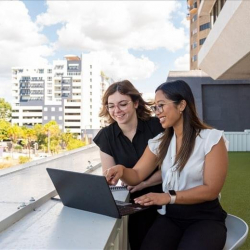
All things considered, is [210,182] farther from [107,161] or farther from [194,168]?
[107,161]

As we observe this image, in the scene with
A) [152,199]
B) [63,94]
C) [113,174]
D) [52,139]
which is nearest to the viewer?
[152,199]

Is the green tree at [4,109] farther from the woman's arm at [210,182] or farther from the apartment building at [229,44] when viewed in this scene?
the woman's arm at [210,182]

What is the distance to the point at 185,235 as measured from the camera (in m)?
1.55

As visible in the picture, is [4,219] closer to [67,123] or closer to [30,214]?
[30,214]

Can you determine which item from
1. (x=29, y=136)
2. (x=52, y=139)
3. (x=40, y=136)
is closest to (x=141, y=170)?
(x=52, y=139)

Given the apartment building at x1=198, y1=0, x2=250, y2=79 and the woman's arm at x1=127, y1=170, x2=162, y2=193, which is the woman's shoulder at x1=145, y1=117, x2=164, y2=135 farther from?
the apartment building at x1=198, y1=0, x2=250, y2=79

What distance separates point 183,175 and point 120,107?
566 millimetres

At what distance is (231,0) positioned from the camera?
7125mm

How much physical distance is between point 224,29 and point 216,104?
22.7ft

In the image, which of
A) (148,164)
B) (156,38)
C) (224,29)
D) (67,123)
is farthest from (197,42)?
(156,38)

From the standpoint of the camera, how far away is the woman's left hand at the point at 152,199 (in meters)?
1.50

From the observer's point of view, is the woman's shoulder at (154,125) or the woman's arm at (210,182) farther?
the woman's shoulder at (154,125)

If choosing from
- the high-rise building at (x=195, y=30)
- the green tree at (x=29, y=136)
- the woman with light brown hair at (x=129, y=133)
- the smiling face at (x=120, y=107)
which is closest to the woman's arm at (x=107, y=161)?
the woman with light brown hair at (x=129, y=133)

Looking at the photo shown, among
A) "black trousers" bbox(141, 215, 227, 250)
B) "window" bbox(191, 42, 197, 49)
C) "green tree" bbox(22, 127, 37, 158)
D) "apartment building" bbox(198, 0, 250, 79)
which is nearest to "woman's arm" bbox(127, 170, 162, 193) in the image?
"black trousers" bbox(141, 215, 227, 250)
